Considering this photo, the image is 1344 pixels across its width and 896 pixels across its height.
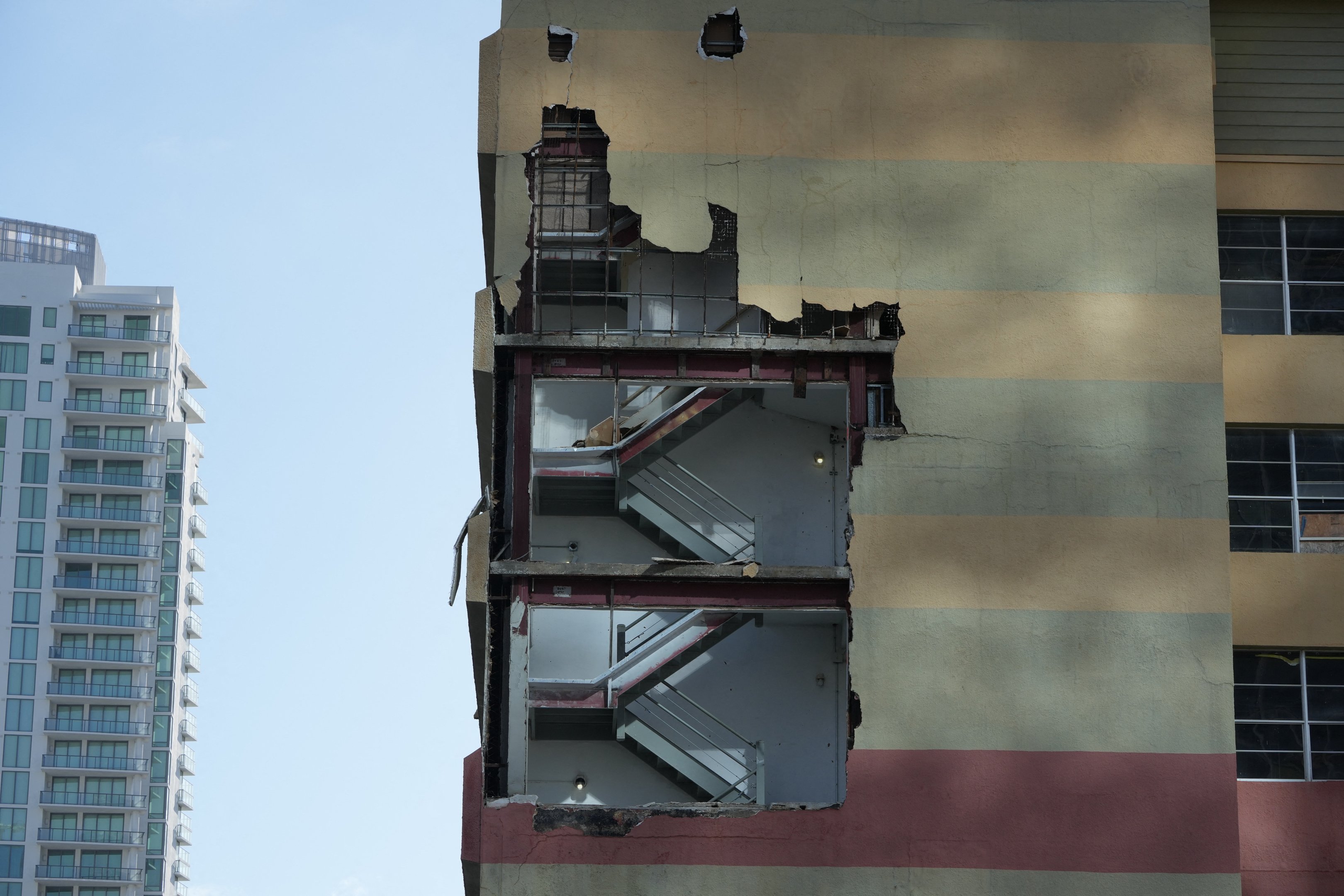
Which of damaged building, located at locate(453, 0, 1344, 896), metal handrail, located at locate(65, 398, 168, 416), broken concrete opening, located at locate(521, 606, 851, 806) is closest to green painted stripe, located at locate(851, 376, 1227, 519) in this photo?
damaged building, located at locate(453, 0, 1344, 896)

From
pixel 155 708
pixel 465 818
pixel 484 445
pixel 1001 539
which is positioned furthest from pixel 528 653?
pixel 155 708

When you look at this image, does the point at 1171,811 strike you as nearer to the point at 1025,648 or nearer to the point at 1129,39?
the point at 1025,648

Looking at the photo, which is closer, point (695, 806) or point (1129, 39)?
point (695, 806)

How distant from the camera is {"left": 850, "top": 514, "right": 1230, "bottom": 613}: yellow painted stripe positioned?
54.9ft

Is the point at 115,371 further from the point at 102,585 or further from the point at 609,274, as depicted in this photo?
the point at 609,274

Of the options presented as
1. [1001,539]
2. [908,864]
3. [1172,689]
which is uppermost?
[1001,539]

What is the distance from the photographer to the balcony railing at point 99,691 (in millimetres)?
95625

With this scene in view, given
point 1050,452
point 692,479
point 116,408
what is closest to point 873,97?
point 1050,452

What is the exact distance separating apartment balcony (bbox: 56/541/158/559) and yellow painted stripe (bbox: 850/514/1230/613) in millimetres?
91456

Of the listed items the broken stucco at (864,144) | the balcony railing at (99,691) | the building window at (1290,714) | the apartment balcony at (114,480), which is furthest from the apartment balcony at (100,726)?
the building window at (1290,714)

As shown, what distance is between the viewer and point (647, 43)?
18.3 m

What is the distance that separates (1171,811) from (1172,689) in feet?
4.42

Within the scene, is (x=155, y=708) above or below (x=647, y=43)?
below

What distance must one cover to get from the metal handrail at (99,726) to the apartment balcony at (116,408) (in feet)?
67.4
